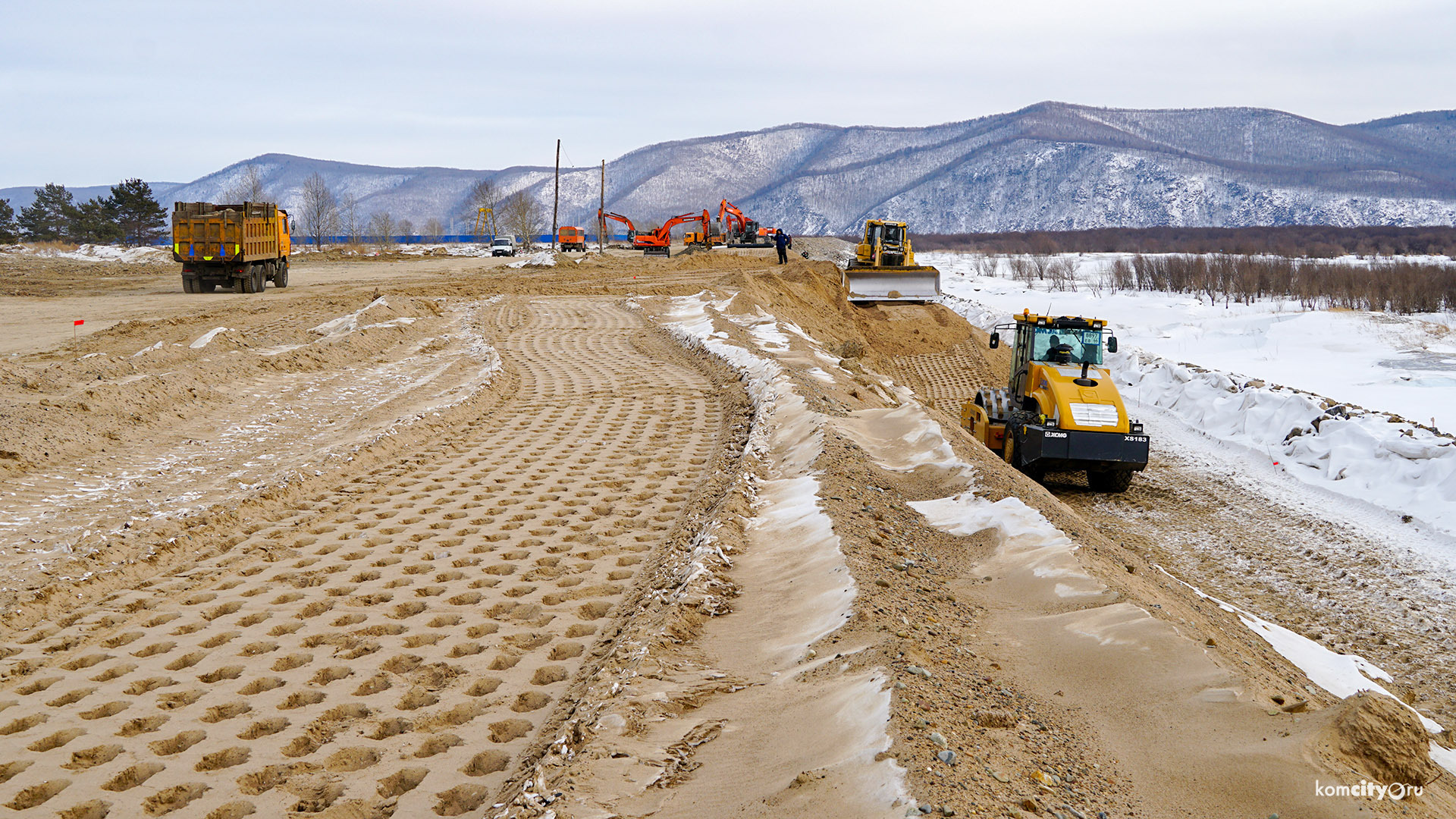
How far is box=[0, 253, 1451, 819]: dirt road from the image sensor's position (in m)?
3.66

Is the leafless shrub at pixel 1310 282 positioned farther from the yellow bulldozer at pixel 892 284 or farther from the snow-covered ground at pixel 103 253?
the snow-covered ground at pixel 103 253

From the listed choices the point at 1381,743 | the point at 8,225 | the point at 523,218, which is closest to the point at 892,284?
the point at 1381,743

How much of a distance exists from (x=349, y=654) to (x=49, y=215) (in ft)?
305

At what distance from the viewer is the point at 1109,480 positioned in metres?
12.1

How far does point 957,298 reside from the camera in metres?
39.4

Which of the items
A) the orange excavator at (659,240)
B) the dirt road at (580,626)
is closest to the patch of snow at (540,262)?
the orange excavator at (659,240)

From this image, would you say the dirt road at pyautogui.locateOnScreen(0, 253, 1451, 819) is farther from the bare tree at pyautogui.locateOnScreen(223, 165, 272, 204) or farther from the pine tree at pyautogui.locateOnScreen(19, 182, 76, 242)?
the pine tree at pyautogui.locateOnScreen(19, 182, 76, 242)

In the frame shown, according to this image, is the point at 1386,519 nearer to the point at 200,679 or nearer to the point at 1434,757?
the point at 1434,757

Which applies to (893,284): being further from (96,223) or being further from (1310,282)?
(96,223)

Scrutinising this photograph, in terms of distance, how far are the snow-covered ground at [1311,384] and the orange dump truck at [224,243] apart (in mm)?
23748

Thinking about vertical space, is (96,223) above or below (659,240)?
above

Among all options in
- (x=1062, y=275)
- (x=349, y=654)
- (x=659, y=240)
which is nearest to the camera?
(x=349, y=654)

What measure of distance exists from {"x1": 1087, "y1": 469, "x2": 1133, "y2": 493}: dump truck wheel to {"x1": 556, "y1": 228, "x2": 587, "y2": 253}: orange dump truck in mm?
57829

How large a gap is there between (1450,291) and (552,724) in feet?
129
